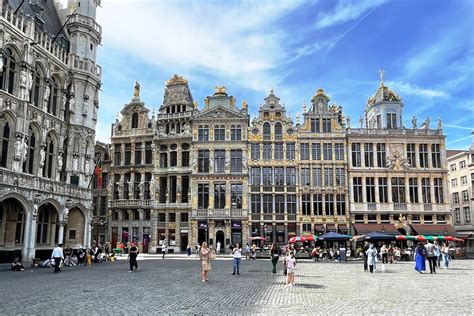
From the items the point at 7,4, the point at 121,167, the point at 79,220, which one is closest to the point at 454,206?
the point at 121,167

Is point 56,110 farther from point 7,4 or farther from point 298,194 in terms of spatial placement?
point 298,194

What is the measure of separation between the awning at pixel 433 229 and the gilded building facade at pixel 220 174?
746 inches

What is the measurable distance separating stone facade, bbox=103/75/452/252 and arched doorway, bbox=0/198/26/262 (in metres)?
19.8

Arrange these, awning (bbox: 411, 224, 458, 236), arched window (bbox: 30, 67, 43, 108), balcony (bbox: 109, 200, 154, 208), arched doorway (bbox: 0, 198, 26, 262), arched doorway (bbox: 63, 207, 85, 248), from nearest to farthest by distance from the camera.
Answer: arched doorway (bbox: 0, 198, 26, 262) → arched window (bbox: 30, 67, 43, 108) → arched doorway (bbox: 63, 207, 85, 248) → awning (bbox: 411, 224, 458, 236) → balcony (bbox: 109, 200, 154, 208)

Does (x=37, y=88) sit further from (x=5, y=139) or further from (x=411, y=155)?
(x=411, y=155)

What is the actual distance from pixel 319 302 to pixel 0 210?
965 inches

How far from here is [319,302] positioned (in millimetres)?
11539

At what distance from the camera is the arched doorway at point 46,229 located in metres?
30.9

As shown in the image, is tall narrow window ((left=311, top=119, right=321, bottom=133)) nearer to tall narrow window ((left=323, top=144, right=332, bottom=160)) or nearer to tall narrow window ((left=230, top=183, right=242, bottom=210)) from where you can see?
tall narrow window ((left=323, top=144, right=332, bottom=160))

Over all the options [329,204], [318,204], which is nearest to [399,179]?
[329,204]

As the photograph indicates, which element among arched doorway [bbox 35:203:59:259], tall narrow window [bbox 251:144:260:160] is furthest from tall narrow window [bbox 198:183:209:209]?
arched doorway [bbox 35:203:59:259]

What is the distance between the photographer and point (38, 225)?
31.0m

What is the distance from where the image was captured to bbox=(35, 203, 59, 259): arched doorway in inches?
1216

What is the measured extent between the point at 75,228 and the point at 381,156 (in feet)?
111
